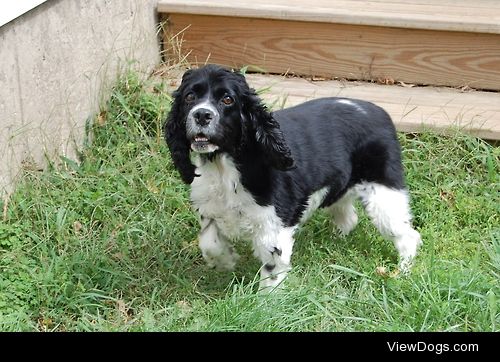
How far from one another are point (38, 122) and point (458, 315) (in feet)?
8.79

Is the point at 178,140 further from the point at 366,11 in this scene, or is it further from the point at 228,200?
the point at 366,11

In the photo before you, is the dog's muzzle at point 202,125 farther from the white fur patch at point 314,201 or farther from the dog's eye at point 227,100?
the white fur patch at point 314,201

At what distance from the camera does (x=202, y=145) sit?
4168mm

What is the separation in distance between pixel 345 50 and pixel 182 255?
7.77ft

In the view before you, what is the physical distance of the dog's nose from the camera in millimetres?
4086

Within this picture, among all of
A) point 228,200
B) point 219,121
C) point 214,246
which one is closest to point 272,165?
point 228,200

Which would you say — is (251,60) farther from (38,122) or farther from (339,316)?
(339,316)

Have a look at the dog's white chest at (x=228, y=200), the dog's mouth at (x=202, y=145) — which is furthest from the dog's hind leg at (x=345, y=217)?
the dog's mouth at (x=202, y=145)

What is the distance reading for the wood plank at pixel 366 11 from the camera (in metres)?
6.44

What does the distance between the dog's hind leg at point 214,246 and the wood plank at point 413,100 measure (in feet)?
5.16

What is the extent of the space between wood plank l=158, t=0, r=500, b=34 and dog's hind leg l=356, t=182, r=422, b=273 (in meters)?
1.90

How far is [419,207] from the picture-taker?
5.52 m
